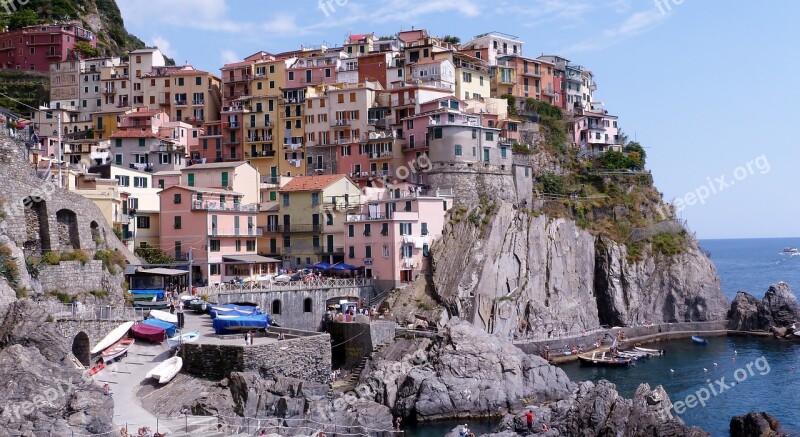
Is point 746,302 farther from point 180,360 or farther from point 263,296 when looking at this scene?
point 180,360

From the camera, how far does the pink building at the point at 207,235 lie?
214ft

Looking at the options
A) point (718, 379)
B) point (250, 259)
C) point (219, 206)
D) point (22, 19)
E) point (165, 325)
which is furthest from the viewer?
point (22, 19)

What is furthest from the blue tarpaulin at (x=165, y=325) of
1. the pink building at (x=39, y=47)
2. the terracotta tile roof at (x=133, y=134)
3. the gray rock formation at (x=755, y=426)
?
the pink building at (x=39, y=47)

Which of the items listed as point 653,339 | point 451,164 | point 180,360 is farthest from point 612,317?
point 180,360

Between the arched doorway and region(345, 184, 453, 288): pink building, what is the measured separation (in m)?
29.3

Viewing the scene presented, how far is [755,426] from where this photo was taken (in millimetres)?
46000

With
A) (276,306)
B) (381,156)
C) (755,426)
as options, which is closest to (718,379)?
(755,426)

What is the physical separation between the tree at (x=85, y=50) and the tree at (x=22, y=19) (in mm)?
8675

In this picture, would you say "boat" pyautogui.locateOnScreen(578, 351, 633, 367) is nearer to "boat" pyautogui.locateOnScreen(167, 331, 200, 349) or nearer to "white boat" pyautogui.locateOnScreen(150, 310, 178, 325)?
"boat" pyautogui.locateOnScreen(167, 331, 200, 349)

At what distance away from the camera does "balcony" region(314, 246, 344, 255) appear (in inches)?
2844

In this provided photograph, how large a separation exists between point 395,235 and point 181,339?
26.2 m

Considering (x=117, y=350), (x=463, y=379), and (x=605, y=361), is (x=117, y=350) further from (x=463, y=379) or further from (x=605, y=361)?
(x=605, y=361)

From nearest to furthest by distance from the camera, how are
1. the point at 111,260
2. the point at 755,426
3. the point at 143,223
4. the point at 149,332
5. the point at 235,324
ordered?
the point at 149,332
the point at 755,426
the point at 235,324
the point at 111,260
the point at 143,223

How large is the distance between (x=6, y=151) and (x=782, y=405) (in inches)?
1877
